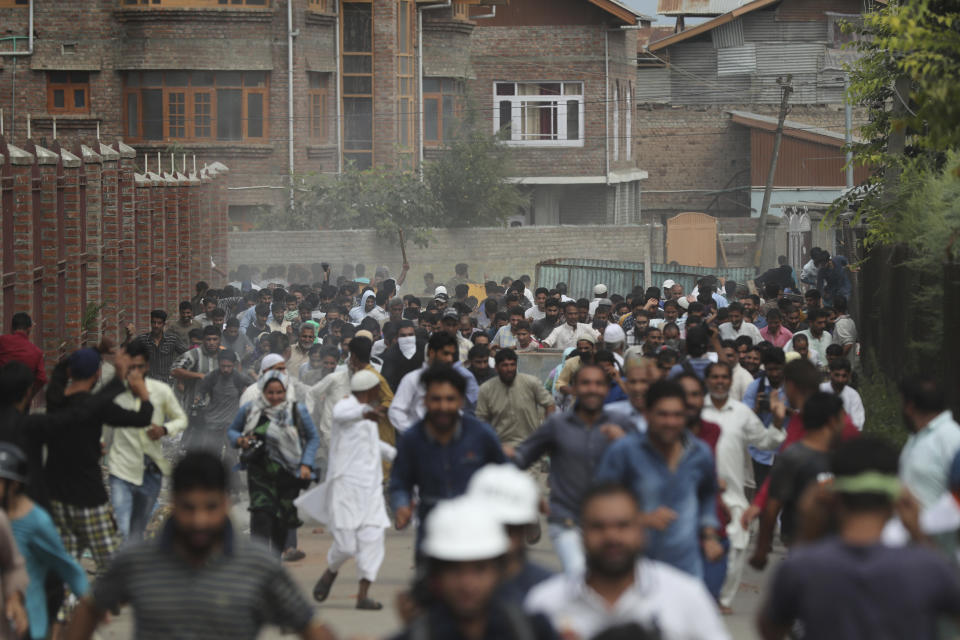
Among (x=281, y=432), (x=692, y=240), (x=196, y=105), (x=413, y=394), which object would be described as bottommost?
(x=281, y=432)

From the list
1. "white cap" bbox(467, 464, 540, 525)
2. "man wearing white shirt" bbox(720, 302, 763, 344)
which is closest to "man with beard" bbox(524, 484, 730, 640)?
"white cap" bbox(467, 464, 540, 525)

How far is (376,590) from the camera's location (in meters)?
10.5

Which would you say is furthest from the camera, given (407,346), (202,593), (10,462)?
(407,346)

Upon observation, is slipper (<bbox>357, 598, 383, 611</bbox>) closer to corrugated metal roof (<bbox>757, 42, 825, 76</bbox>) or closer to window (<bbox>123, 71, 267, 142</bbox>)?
window (<bbox>123, 71, 267, 142</bbox>)

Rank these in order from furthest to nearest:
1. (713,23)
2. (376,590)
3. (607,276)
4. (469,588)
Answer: (713,23)
(607,276)
(376,590)
(469,588)

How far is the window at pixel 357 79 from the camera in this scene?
4238cm

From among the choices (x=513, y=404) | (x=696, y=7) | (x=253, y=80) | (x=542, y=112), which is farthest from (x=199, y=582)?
(x=696, y=7)

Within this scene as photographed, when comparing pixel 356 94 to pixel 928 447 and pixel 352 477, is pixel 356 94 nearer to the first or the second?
pixel 352 477

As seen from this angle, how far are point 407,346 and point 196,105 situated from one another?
27.9m

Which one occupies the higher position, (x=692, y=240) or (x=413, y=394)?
(x=692, y=240)

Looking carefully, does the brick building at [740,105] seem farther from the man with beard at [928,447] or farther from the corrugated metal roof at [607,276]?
the man with beard at [928,447]

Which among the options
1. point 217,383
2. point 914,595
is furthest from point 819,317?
point 914,595

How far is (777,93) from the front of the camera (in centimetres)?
5650

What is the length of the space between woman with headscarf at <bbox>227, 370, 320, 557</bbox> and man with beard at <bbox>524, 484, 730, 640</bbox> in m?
5.82
